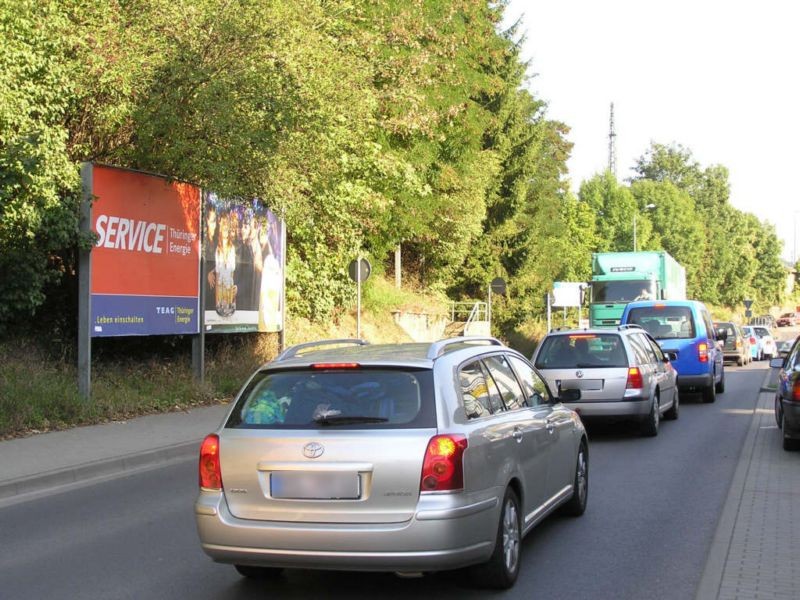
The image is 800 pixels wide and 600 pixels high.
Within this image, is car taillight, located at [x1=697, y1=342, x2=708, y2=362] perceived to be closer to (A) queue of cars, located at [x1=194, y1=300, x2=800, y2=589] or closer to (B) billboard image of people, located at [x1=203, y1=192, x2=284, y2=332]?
(B) billboard image of people, located at [x1=203, y1=192, x2=284, y2=332]

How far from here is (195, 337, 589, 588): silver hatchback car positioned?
203 inches

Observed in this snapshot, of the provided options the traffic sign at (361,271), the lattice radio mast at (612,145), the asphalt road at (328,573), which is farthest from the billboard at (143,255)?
the lattice radio mast at (612,145)

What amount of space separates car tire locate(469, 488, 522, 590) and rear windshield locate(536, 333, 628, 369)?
24.5ft

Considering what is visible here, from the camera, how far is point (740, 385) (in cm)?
2452

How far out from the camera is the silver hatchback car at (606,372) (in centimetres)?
1284

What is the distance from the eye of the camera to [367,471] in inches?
205

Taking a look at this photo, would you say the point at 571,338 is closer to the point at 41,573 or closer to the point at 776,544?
the point at 776,544

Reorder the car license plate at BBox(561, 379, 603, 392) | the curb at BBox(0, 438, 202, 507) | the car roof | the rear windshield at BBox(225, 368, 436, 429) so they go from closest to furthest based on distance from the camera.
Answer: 1. the rear windshield at BBox(225, 368, 436, 429)
2. the car roof
3. the curb at BBox(0, 438, 202, 507)
4. the car license plate at BBox(561, 379, 603, 392)

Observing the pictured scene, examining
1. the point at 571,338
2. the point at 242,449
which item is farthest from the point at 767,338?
the point at 242,449

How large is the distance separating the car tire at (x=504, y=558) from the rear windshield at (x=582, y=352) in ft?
24.5

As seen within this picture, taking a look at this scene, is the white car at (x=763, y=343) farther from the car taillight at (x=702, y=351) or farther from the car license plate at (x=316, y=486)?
the car license plate at (x=316, y=486)

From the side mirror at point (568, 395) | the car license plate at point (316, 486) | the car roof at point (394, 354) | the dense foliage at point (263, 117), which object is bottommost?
the car license plate at point (316, 486)

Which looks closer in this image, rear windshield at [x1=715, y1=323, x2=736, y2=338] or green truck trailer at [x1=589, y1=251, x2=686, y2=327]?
green truck trailer at [x1=589, y1=251, x2=686, y2=327]

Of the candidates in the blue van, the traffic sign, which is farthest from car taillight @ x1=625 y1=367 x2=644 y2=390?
the traffic sign
